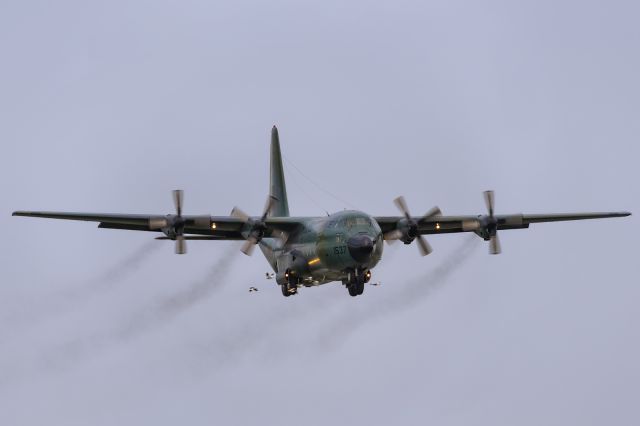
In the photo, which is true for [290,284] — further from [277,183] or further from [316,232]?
[277,183]

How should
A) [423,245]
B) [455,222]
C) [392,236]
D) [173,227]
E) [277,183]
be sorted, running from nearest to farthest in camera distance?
[173,227] → [423,245] → [392,236] → [455,222] → [277,183]

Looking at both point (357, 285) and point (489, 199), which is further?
point (489, 199)

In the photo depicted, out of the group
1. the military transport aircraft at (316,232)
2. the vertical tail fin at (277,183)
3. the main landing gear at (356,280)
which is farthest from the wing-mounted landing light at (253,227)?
the vertical tail fin at (277,183)

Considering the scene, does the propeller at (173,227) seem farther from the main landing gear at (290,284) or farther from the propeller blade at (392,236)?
the propeller blade at (392,236)

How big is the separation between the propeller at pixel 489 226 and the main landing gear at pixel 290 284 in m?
9.41

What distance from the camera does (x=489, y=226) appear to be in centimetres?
5838

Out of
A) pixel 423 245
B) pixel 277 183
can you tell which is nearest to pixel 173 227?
pixel 423 245

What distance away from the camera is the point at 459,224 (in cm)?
5956

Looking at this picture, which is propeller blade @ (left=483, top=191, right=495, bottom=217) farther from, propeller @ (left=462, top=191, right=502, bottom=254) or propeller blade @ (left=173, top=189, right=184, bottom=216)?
propeller blade @ (left=173, top=189, right=184, bottom=216)

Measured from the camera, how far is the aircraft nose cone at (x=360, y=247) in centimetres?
5172

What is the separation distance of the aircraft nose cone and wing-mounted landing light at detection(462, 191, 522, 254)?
27.2ft

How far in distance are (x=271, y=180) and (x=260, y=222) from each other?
11.4 meters

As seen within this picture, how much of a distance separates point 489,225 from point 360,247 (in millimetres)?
9346

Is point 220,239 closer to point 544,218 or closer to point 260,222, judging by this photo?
point 260,222
